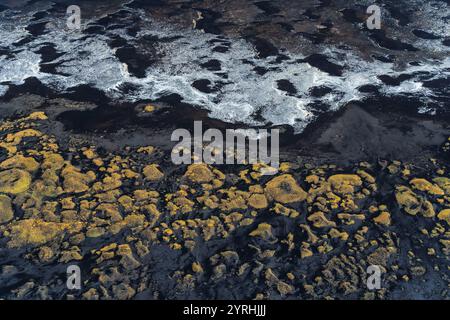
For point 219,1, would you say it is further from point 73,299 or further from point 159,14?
point 73,299

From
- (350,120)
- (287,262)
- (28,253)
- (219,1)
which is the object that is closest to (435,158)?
(350,120)

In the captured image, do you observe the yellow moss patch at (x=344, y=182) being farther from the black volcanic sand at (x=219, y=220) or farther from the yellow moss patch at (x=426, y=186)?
the yellow moss patch at (x=426, y=186)

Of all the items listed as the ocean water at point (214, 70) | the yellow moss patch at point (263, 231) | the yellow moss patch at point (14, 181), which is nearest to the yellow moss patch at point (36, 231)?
the yellow moss patch at point (14, 181)

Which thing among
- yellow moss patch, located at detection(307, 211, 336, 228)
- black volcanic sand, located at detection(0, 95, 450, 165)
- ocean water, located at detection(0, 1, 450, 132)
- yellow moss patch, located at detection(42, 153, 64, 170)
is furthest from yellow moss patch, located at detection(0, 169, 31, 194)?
yellow moss patch, located at detection(307, 211, 336, 228)

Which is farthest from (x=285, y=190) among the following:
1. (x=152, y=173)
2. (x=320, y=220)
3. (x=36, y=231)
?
(x=36, y=231)

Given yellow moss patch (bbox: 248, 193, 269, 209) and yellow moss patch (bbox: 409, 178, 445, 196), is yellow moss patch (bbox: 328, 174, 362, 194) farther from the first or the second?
yellow moss patch (bbox: 248, 193, 269, 209)

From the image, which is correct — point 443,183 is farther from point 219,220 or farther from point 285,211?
point 219,220
